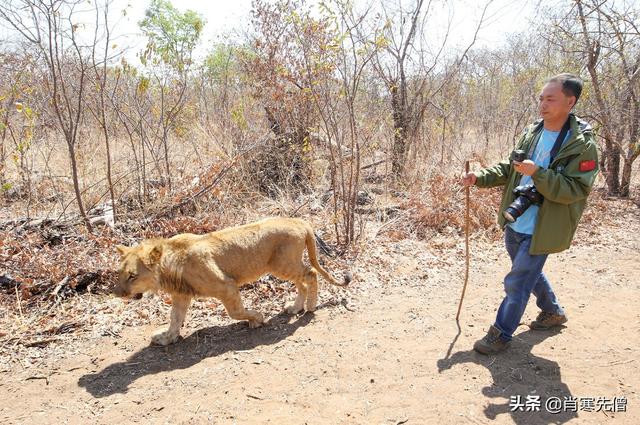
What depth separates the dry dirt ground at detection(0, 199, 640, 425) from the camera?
→ 3.20m

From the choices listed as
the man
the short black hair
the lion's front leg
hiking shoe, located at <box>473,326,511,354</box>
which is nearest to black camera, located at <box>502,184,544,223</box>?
the man

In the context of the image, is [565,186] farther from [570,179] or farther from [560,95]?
[560,95]

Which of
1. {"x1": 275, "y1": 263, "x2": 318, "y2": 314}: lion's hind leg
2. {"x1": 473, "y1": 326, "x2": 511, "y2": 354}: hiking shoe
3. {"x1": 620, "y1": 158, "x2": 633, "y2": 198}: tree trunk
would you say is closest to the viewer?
{"x1": 473, "y1": 326, "x2": 511, "y2": 354}: hiking shoe

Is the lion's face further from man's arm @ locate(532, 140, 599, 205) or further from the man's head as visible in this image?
the man's head

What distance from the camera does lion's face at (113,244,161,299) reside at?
383 centimetres

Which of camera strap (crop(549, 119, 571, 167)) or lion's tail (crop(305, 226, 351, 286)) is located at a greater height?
camera strap (crop(549, 119, 571, 167))

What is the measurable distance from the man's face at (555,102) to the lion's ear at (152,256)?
3.45m

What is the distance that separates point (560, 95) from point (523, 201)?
0.82m

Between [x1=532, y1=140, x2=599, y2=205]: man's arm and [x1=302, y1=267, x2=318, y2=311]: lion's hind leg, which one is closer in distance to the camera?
[x1=532, y1=140, x2=599, y2=205]: man's arm

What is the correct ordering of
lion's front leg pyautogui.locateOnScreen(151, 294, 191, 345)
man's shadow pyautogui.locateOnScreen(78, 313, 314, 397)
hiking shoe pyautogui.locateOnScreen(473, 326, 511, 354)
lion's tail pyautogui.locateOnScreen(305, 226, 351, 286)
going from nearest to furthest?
man's shadow pyautogui.locateOnScreen(78, 313, 314, 397), hiking shoe pyautogui.locateOnScreen(473, 326, 511, 354), lion's front leg pyautogui.locateOnScreen(151, 294, 191, 345), lion's tail pyautogui.locateOnScreen(305, 226, 351, 286)

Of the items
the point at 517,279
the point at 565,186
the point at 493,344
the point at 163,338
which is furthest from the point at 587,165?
the point at 163,338

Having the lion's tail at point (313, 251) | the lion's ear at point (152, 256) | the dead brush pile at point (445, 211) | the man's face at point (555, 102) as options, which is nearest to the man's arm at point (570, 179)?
the man's face at point (555, 102)

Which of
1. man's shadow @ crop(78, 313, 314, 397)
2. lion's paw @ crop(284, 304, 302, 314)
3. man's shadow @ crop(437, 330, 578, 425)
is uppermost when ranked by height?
lion's paw @ crop(284, 304, 302, 314)

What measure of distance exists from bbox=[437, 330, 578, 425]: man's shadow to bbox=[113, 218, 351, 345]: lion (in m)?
1.78
